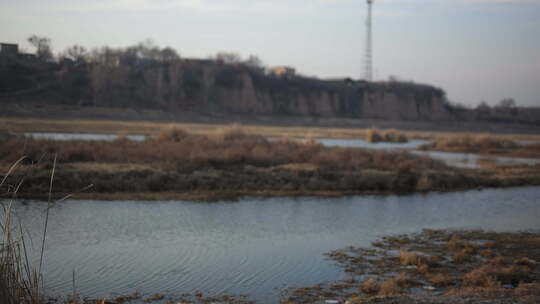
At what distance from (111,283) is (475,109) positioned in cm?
9989

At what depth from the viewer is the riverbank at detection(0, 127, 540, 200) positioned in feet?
59.4

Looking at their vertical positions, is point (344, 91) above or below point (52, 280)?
above

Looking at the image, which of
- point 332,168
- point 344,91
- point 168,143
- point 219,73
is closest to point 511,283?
point 332,168

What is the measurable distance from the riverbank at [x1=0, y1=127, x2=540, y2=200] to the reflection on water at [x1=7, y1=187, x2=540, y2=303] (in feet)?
5.08

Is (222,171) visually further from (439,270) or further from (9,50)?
(9,50)

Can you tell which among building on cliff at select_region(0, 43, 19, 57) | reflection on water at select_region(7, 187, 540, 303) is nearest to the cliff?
building on cliff at select_region(0, 43, 19, 57)

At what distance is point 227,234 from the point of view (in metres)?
13.1

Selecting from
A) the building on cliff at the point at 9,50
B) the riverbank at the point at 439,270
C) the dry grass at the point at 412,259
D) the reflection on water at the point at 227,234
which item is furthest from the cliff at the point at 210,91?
the dry grass at the point at 412,259

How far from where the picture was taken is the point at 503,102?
117 m

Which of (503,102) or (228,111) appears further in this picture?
(503,102)

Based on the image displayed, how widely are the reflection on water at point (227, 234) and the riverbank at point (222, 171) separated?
5.08 feet

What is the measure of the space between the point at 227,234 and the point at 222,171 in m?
8.61

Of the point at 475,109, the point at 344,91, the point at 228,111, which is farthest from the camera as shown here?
the point at 475,109

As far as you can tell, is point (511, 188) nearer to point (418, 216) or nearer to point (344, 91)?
point (418, 216)
